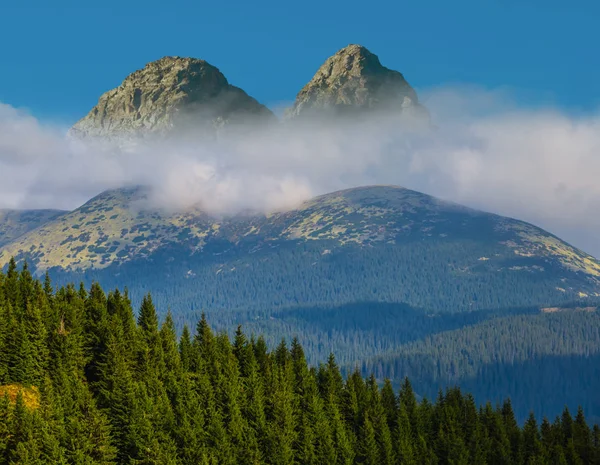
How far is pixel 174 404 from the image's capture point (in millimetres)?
145875

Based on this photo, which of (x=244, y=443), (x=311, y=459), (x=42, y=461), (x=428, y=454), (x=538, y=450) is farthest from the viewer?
(x=538, y=450)

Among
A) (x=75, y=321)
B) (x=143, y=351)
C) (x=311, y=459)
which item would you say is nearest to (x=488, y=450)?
(x=311, y=459)

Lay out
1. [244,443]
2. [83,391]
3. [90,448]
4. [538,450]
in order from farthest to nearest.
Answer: [538,450]
[244,443]
[83,391]
[90,448]

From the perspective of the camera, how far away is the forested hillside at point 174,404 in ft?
398

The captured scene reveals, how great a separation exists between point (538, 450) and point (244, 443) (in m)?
78.3

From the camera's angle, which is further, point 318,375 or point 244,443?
point 318,375

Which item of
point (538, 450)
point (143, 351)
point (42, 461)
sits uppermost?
point (143, 351)

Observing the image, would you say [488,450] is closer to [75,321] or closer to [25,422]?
[75,321]

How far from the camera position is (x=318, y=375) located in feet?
627

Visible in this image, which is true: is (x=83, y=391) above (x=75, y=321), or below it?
below

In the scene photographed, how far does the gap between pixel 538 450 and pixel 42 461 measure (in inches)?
4800

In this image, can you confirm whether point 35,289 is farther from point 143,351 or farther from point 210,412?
point 210,412

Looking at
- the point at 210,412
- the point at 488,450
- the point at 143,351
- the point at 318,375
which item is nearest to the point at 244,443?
the point at 210,412

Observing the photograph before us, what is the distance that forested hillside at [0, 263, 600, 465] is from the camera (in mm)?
121188
